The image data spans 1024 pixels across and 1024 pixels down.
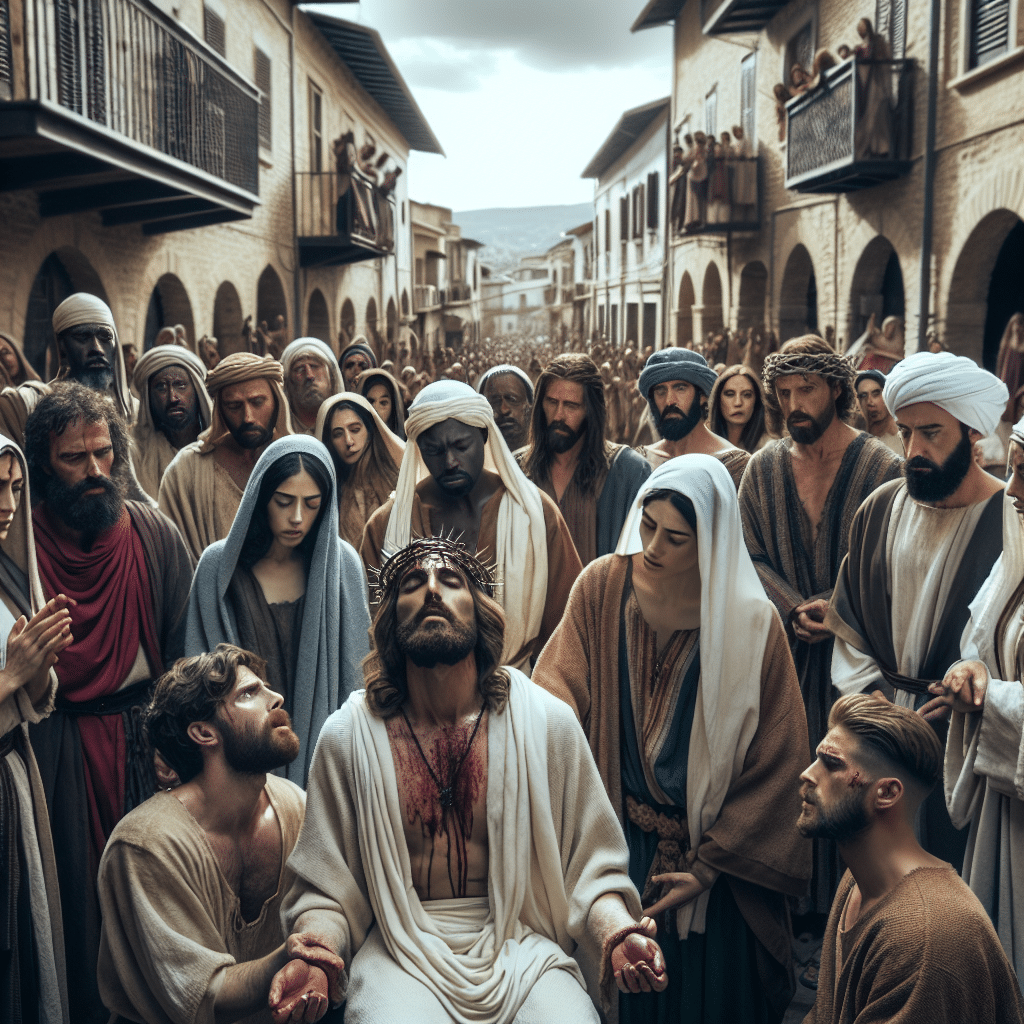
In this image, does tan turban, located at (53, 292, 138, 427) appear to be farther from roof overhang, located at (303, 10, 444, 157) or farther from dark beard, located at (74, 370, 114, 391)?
roof overhang, located at (303, 10, 444, 157)

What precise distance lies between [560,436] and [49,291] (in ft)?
25.0

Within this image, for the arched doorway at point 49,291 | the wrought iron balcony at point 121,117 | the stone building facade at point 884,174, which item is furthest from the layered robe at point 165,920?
the stone building facade at point 884,174

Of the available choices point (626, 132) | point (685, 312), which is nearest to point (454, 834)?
point (685, 312)

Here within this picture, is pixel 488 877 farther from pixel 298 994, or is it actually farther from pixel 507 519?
pixel 507 519

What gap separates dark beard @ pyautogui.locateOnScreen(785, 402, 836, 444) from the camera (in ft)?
13.9

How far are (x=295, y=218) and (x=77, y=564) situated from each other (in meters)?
16.1

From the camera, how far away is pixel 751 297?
19828 mm

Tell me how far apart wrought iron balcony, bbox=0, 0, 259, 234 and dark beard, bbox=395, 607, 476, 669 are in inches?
251

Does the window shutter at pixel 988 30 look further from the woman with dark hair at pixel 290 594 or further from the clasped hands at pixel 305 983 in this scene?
the clasped hands at pixel 305 983

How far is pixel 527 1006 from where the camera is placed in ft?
7.93

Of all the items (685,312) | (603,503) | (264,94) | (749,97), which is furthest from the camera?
(685,312)

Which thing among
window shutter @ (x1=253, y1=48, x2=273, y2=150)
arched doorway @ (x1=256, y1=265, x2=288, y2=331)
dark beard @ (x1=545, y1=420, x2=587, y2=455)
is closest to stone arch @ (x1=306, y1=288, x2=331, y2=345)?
arched doorway @ (x1=256, y1=265, x2=288, y2=331)

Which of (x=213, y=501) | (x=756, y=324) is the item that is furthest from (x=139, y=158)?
(x=756, y=324)

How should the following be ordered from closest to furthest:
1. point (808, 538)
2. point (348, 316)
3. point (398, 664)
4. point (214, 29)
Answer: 1. point (398, 664)
2. point (808, 538)
3. point (214, 29)
4. point (348, 316)
